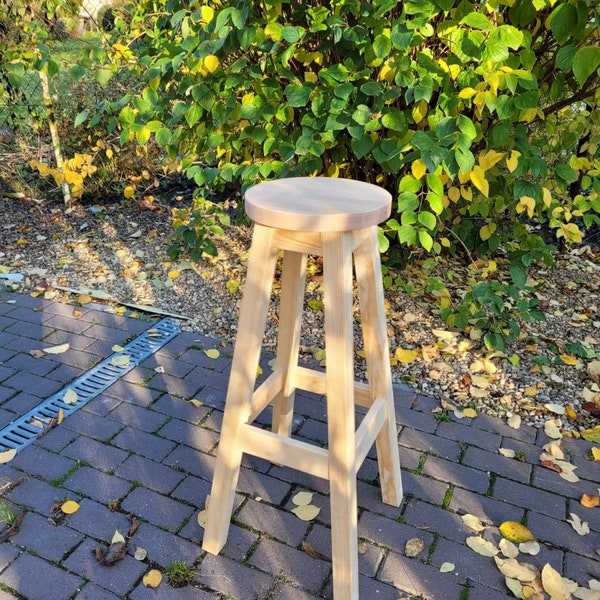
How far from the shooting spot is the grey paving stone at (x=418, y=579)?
2.02 metres

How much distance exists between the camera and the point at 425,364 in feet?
10.6

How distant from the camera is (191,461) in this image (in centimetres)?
256

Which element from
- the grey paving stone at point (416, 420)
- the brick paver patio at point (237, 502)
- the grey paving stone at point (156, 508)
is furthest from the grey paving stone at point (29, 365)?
the grey paving stone at point (416, 420)

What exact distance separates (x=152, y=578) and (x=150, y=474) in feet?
1.71

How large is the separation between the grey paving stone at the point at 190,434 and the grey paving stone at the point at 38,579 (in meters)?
0.75

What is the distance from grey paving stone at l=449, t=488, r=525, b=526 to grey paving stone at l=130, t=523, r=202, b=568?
102cm

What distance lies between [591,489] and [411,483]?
74cm

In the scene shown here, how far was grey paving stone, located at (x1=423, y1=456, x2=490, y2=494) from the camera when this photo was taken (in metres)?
2.47

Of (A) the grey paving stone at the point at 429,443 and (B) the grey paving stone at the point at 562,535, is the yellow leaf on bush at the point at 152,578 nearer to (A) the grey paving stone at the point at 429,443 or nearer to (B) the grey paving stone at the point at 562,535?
(A) the grey paving stone at the point at 429,443

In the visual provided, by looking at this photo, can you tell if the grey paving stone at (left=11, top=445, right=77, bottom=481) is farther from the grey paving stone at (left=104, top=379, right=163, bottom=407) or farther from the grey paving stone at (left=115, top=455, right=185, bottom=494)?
the grey paving stone at (left=104, top=379, right=163, bottom=407)

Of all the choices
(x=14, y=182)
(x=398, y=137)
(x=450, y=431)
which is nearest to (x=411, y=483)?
(x=450, y=431)

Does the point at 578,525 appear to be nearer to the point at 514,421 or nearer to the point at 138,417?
the point at 514,421

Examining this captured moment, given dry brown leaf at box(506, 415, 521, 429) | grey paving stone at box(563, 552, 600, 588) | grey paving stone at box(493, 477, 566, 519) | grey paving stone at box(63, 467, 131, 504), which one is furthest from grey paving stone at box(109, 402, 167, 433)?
grey paving stone at box(563, 552, 600, 588)

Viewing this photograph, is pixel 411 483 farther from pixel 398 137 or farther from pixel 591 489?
pixel 398 137
